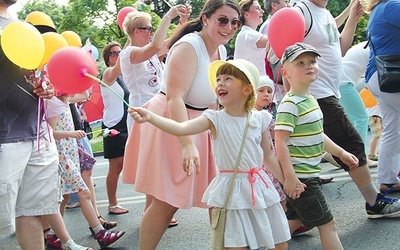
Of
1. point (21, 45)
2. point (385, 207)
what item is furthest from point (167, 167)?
point (385, 207)

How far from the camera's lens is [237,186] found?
3002 millimetres

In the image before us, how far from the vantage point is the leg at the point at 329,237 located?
3320 mm

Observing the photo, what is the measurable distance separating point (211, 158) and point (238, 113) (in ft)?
1.69

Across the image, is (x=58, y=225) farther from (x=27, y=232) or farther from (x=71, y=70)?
(x=71, y=70)

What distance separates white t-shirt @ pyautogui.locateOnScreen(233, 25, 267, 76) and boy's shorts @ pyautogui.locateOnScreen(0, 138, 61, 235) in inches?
95.0

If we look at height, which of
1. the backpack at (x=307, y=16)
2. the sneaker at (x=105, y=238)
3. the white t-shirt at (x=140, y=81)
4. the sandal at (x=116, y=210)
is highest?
the backpack at (x=307, y=16)

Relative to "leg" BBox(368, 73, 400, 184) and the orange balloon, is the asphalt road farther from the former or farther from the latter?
the orange balloon

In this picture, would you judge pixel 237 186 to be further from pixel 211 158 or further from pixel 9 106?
pixel 9 106

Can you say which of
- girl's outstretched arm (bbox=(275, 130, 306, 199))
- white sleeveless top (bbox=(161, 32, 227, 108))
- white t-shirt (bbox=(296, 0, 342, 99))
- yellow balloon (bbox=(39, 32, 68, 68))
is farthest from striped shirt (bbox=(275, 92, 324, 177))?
yellow balloon (bbox=(39, 32, 68, 68))

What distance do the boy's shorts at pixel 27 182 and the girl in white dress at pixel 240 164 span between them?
977mm

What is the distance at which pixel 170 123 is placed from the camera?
9.32 feet

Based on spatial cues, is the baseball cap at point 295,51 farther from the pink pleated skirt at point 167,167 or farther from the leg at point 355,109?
the leg at point 355,109

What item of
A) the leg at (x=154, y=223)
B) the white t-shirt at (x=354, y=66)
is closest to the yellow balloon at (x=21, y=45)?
the leg at (x=154, y=223)

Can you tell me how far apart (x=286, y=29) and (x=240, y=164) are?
121 centimetres
